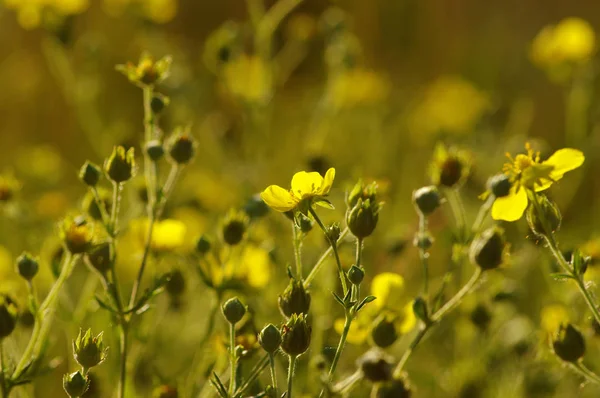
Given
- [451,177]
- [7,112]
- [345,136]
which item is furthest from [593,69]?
[7,112]

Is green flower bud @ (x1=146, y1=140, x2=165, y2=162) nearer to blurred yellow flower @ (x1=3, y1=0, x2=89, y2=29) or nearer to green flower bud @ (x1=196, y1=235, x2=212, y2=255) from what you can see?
green flower bud @ (x1=196, y1=235, x2=212, y2=255)

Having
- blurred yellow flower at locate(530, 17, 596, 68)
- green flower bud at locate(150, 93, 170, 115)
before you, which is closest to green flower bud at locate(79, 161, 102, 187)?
green flower bud at locate(150, 93, 170, 115)

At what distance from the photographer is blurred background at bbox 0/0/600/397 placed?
1991 millimetres

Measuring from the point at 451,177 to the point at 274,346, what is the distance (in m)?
0.45

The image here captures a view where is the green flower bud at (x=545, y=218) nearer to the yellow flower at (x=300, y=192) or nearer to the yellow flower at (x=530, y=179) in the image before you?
the yellow flower at (x=530, y=179)

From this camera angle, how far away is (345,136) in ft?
10.4

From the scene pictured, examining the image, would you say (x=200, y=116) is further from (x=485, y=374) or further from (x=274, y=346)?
(x=274, y=346)

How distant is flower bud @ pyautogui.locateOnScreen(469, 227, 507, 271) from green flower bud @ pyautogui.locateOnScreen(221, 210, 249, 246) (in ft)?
1.19

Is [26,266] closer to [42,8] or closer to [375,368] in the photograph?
[375,368]

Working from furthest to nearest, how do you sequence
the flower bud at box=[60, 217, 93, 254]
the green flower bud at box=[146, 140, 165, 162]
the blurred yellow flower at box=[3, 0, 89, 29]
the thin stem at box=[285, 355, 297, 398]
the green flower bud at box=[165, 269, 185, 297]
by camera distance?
the blurred yellow flower at box=[3, 0, 89, 29] → the green flower bud at box=[165, 269, 185, 297] → the green flower bud at box=[146, 140, 165, 162] → the flower bud at box=[60, 217, 93, 254] → the thin stem at box=[285, 355, 297, 398]

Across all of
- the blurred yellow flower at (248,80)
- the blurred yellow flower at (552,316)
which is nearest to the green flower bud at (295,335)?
the blurred yellow flower at (552,316)

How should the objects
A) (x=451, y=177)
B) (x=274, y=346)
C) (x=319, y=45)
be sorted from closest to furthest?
(x=274, y=346)
(x=451, y=177)
(x=319, y=45)

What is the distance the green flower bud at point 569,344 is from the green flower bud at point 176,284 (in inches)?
26.0

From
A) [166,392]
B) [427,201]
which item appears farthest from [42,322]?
[427,201]
